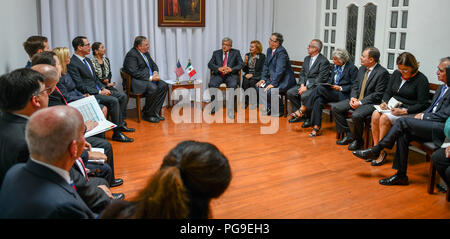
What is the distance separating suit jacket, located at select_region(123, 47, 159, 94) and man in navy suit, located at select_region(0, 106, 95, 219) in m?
4.83

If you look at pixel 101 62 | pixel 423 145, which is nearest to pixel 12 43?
pixel 101 62

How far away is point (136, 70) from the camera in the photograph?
668cm

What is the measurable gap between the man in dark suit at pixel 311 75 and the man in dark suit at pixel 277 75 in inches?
12.5

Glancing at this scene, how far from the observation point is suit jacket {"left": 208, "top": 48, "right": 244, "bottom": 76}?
7660 mm

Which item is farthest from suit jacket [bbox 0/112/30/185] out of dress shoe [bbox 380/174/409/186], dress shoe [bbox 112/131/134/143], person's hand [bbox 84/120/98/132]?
dress shoe [bbox 380/174/409/186]

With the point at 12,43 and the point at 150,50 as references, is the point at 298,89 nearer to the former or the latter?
the point at 150,50

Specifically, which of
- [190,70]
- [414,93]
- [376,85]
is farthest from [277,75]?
[414,93]

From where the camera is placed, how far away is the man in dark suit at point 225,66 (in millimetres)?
7578

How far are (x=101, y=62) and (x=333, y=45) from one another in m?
4.10

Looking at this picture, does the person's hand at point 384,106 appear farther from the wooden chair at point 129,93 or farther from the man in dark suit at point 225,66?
the wooden chair at point 129,93

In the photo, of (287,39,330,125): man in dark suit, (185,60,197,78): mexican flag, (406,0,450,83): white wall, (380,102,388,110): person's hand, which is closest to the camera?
(380,102,388,110): person's hand

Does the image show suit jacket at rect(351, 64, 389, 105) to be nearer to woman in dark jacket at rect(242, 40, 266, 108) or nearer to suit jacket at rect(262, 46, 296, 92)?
suit jacket at rect(262, 46, 296, 92)

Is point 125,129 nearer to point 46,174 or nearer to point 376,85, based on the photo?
point 376,85

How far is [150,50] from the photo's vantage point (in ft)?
25.0
